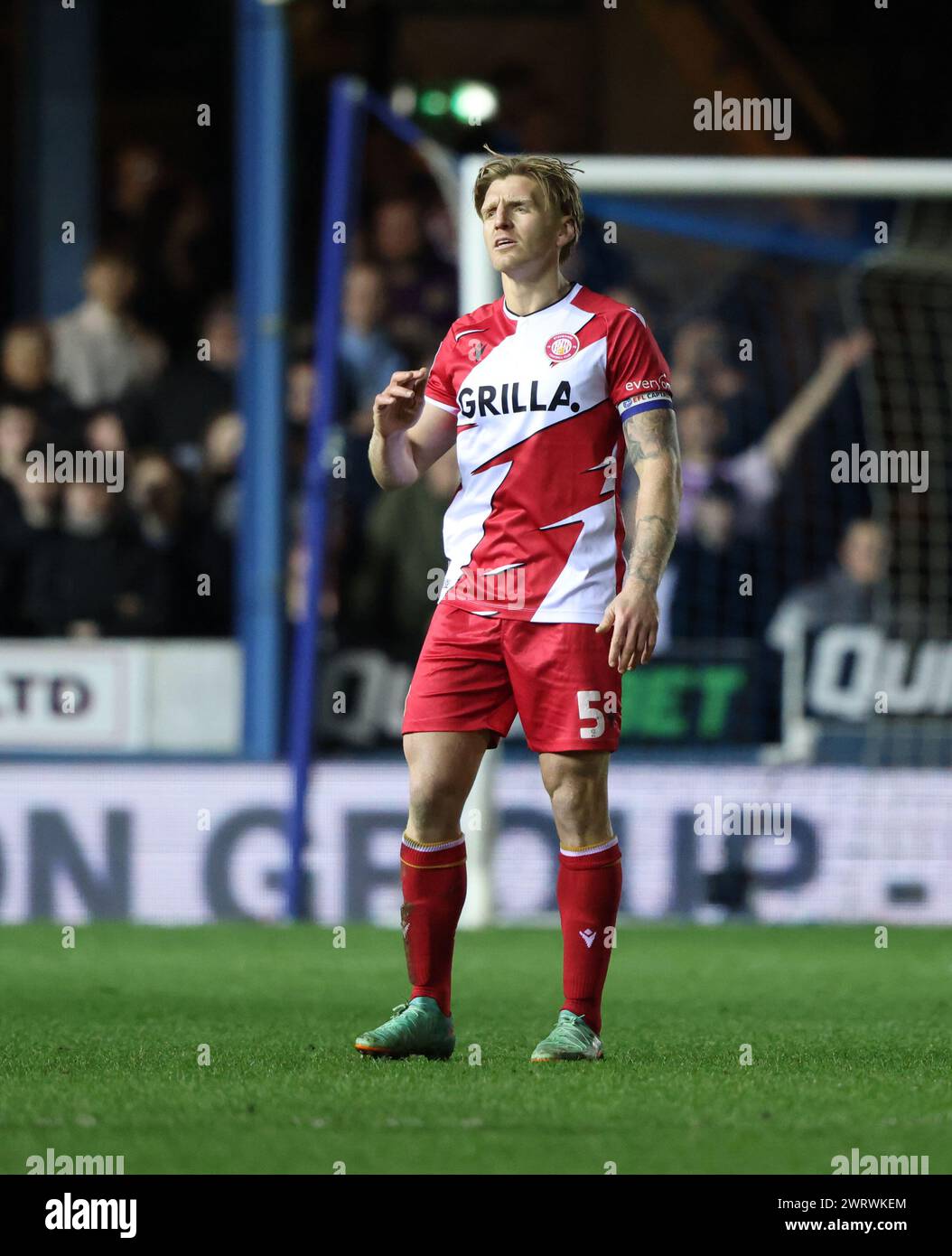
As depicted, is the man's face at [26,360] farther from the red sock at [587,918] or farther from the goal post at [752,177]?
the red sock at [587,918]

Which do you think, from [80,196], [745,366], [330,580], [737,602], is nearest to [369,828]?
[330,580]

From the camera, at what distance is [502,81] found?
12969 mm

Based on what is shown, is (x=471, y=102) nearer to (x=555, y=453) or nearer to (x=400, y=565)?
(x=400, y=565)

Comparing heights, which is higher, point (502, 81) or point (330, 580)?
point (502, 81)

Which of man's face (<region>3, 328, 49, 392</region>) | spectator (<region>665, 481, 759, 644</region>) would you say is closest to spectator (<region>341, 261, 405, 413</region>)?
man's face (<region>3, 328, 49, 392</region>)

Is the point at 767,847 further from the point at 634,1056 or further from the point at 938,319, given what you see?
the point at 634,1056

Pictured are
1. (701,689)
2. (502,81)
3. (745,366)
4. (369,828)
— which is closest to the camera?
(369,828)

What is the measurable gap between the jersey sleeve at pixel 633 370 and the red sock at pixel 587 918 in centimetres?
91

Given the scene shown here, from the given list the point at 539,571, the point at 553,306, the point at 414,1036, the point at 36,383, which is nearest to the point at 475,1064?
the point at 414,1036

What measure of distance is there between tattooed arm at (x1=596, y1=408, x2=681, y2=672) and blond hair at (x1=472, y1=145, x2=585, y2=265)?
475mm

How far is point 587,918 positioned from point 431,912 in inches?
13.0

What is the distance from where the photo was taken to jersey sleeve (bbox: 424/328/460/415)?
16.5 ft

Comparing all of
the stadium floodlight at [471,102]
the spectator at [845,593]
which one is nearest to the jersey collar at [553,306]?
the stadium floodlight at [471,102]

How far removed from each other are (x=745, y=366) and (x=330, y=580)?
2333mm
